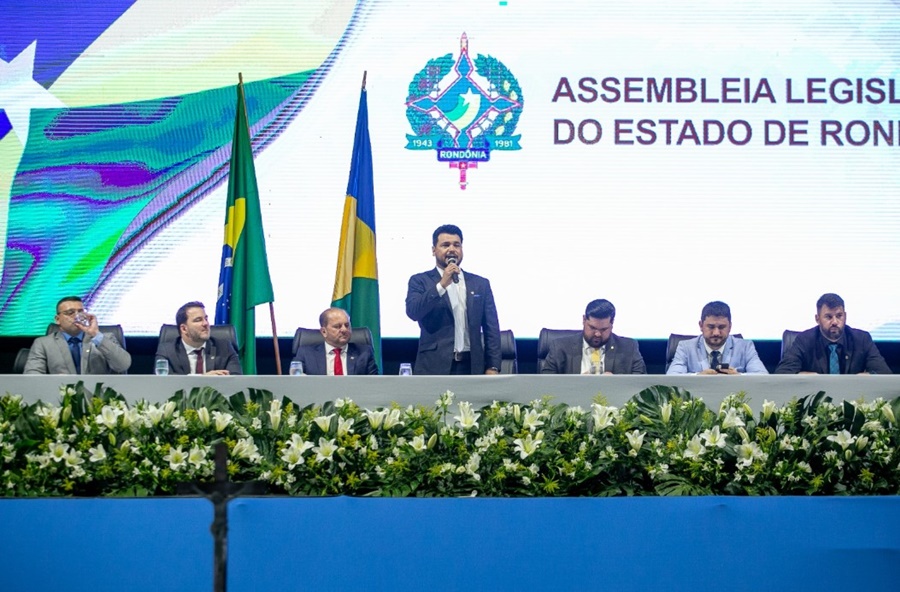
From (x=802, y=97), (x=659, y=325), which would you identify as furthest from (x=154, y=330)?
(x=802, y=97)

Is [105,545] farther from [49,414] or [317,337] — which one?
[317,337]

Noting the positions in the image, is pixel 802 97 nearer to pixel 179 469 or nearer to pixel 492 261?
pixel 492 261

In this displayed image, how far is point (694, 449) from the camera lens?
94.0 inches

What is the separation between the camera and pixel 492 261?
668 centimetres

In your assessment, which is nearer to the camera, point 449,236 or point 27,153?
point 449,236

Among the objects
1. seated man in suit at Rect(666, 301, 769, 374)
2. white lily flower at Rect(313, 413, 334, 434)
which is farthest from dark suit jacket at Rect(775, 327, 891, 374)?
white lily flower at Rect(313, 413, 334, 434)

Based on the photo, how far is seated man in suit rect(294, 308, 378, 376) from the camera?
5.47 m

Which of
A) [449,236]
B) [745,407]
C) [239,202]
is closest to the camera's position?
[745,407]

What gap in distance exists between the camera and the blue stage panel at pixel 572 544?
2242mm

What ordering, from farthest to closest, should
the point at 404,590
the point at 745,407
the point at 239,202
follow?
the point at 239,202 → the point at 745,407 → the point at 404,590

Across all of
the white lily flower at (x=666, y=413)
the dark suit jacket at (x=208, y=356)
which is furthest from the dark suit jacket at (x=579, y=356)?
the white lily flower at (x=666, y=413)

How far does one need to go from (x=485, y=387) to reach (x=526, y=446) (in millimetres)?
272

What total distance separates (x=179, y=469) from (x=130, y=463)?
0.10m

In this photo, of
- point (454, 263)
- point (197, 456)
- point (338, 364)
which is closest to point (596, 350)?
point (454, 263)
